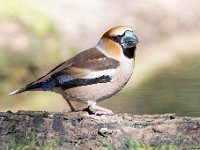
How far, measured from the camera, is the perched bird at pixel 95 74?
7508 millimetres

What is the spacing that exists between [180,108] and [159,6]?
7.57 metres

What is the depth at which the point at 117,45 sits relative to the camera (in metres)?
7.72

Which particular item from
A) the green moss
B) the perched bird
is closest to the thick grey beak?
the perched bird

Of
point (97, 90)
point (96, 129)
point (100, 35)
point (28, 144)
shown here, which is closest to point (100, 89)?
point (97, 90)

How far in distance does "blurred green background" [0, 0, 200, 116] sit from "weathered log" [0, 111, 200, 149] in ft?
12.1

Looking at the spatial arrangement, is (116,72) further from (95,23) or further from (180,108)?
(95,23)

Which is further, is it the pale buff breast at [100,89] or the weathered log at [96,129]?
the pale buff breast at [100,89]

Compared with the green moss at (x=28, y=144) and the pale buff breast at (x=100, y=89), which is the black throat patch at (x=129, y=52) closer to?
the pale buff breast at (x=100, y=89)

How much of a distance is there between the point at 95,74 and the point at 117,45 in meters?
0.41

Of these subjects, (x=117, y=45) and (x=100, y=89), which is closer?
(x=100, y=89)

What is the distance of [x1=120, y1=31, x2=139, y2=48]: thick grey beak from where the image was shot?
24.7 ft

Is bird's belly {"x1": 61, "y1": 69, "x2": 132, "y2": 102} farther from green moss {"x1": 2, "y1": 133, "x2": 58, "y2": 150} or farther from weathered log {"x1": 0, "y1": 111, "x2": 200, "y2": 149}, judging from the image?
green moss {"x1": 2, "y1": 133, "x2": 58, "y2": 150}

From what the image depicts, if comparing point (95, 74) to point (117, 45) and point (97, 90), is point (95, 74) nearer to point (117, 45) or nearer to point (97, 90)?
point (97, 90)

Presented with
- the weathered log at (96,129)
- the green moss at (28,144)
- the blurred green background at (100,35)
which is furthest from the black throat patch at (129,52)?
the blurred green background at (100,35)
